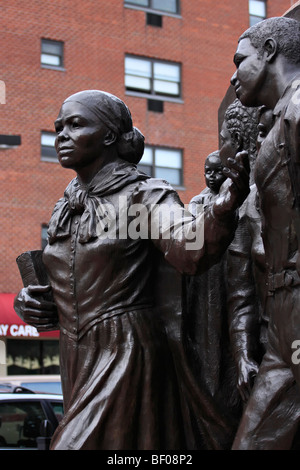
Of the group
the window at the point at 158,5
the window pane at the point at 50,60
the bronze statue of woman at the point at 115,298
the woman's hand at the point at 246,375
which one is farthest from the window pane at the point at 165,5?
the woman's hand at the point at 246,375

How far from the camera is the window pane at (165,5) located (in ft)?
79.1

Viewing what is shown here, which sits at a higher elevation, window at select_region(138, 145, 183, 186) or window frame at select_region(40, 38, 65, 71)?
window frame at select_region(40, 38, 65, 71)

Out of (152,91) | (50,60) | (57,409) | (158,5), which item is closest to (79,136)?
(57,409)

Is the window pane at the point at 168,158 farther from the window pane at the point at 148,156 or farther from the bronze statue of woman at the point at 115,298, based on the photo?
the bronze statue of woman at the point at 115,298

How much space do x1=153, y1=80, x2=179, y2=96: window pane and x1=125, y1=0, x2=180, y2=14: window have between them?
7.14ft

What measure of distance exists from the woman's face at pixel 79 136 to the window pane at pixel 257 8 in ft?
73.6

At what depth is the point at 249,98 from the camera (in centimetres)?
382

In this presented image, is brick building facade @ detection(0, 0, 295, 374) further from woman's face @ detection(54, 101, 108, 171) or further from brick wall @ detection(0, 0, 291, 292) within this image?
woman's face @ detection(54, 101, 108, 171)

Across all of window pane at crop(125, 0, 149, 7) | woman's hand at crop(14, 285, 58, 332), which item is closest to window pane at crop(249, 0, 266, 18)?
window pane at crop(125, 0, 149, 7)

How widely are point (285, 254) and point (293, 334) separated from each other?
1.16 feet

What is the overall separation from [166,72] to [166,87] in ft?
1.51

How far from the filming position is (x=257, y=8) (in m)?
25.5

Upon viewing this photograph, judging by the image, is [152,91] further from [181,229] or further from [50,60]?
[181,229]

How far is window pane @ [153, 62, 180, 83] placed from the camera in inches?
941
